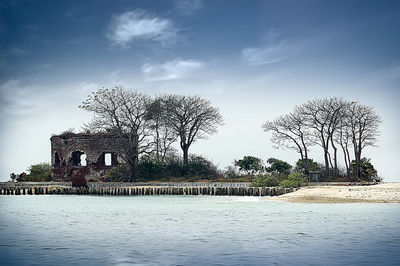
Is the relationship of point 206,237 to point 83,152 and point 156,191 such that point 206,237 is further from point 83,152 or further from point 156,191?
point 83,152

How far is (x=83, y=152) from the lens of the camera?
5959 cm

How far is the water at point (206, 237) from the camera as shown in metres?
14.3

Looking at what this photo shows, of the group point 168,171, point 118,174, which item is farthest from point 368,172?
point 118,174

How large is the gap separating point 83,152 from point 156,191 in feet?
57.0

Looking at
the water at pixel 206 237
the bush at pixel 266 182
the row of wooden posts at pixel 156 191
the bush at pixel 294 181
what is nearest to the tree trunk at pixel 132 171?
the row of wooden posts at pixel 156 191

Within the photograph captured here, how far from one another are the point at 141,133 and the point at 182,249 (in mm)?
38983

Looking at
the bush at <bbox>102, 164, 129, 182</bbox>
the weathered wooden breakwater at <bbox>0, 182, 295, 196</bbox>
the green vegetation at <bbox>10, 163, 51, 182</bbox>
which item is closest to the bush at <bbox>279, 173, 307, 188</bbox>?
the weathered wooden breakwater at <bbox>0, 182, 295, 196</bbox>

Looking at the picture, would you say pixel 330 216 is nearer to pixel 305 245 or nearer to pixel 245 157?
pixel 305 245

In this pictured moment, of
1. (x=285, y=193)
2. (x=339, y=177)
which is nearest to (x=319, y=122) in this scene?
(x=339, y=177)

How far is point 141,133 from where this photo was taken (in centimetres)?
5419

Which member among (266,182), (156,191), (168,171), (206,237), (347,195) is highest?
(168,171)

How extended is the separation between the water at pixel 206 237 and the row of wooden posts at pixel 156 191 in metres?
12.6

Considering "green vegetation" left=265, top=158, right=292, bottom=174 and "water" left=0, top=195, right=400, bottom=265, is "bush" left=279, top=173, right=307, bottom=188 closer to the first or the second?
"green vegetation" left=265, top=158, right=292, bottom=174

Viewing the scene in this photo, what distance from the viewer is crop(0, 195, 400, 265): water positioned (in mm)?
14305
